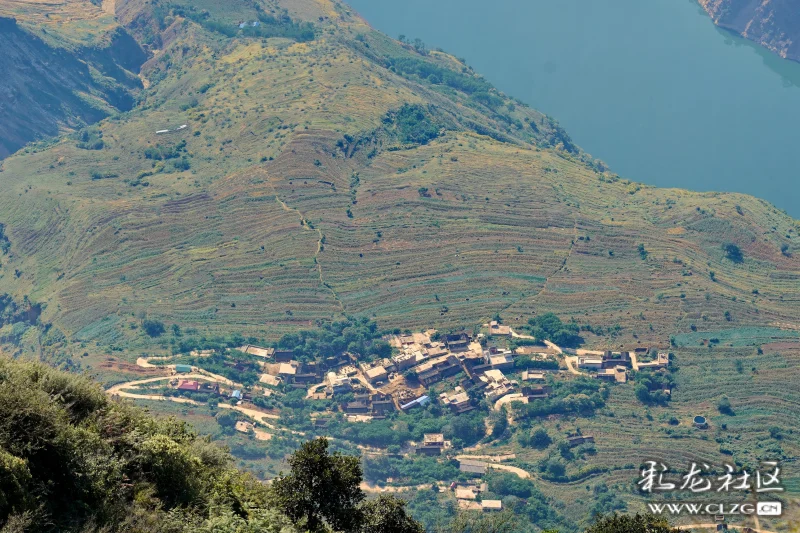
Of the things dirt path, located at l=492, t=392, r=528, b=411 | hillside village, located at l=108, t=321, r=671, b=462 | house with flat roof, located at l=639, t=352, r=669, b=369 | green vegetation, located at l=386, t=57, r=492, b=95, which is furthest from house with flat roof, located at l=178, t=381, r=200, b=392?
green vegetation, located at l=386, t=57, r=492, b=95

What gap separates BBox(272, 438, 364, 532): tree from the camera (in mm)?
21484

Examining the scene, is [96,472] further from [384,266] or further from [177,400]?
[384,266]

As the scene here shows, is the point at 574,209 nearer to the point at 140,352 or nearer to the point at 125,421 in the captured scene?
the point at 140,352

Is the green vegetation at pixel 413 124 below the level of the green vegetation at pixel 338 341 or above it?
above

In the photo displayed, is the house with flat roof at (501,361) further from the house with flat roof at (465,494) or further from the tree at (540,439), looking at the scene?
the house with flat roof at (465,494)

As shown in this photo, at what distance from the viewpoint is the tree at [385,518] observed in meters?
22.2

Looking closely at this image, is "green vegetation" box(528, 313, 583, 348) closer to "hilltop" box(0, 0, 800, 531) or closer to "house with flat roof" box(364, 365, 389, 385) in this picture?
"hilltop" box(0, 0, 800, 531)

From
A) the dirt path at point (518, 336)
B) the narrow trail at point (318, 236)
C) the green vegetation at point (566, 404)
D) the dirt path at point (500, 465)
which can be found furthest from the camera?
the narrow trail at point (318, 236)

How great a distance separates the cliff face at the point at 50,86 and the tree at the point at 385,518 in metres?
87.2

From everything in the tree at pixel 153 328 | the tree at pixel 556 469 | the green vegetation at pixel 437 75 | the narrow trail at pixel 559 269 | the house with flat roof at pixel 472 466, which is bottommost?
the house with flat roof at pixel 472 466

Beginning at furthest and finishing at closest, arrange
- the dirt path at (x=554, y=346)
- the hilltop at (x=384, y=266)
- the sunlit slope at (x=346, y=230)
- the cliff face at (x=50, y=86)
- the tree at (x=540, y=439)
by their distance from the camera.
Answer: the cliff face at (x=50, y=86) < the sunlit slope at (x=346, y=230) < the dirt path at (x=554, y=346) < the hilltop at (x=384, y=266) < the tree at (x=540, y=439)

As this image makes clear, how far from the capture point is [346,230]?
74.8 metres

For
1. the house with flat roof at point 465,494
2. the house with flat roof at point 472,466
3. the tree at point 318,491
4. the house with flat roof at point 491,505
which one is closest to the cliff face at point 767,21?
the house with flat roof at point 472,466

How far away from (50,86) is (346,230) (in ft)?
162
